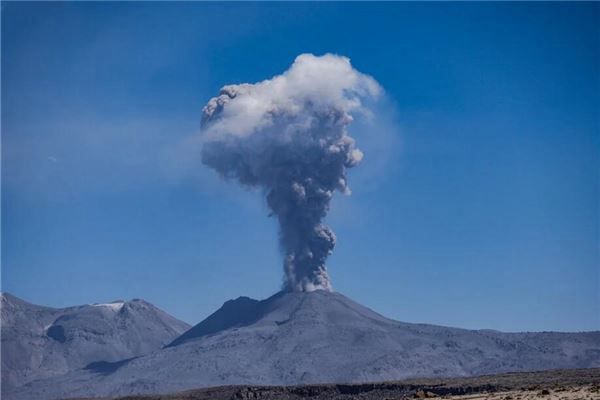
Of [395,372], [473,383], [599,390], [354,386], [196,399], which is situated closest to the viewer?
[599,390]

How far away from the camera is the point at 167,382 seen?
19662cm

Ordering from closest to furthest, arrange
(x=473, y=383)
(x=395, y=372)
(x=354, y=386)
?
(x=473, y=383), (x=354, y=386), (x=395, y=372)

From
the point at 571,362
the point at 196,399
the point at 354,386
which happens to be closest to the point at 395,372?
the point at 571,362

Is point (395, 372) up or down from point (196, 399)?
up

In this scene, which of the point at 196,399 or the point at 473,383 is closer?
the point at 473,383

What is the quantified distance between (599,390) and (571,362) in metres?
156

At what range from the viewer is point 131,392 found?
7726 inches

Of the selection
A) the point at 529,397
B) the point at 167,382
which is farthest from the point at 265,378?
the point at 529,397

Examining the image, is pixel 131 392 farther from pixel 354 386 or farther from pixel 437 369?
pixel 354 386

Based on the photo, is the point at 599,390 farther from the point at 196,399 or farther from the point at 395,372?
the point at 395,372

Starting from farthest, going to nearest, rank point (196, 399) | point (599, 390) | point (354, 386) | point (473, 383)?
point (354, 386) < point (196, 399) < point (473, 383) < point (599, 390)

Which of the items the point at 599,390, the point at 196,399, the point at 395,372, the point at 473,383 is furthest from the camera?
the point at 395,372

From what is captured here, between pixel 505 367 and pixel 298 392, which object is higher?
pixel 505 367

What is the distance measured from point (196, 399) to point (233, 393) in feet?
16.1
